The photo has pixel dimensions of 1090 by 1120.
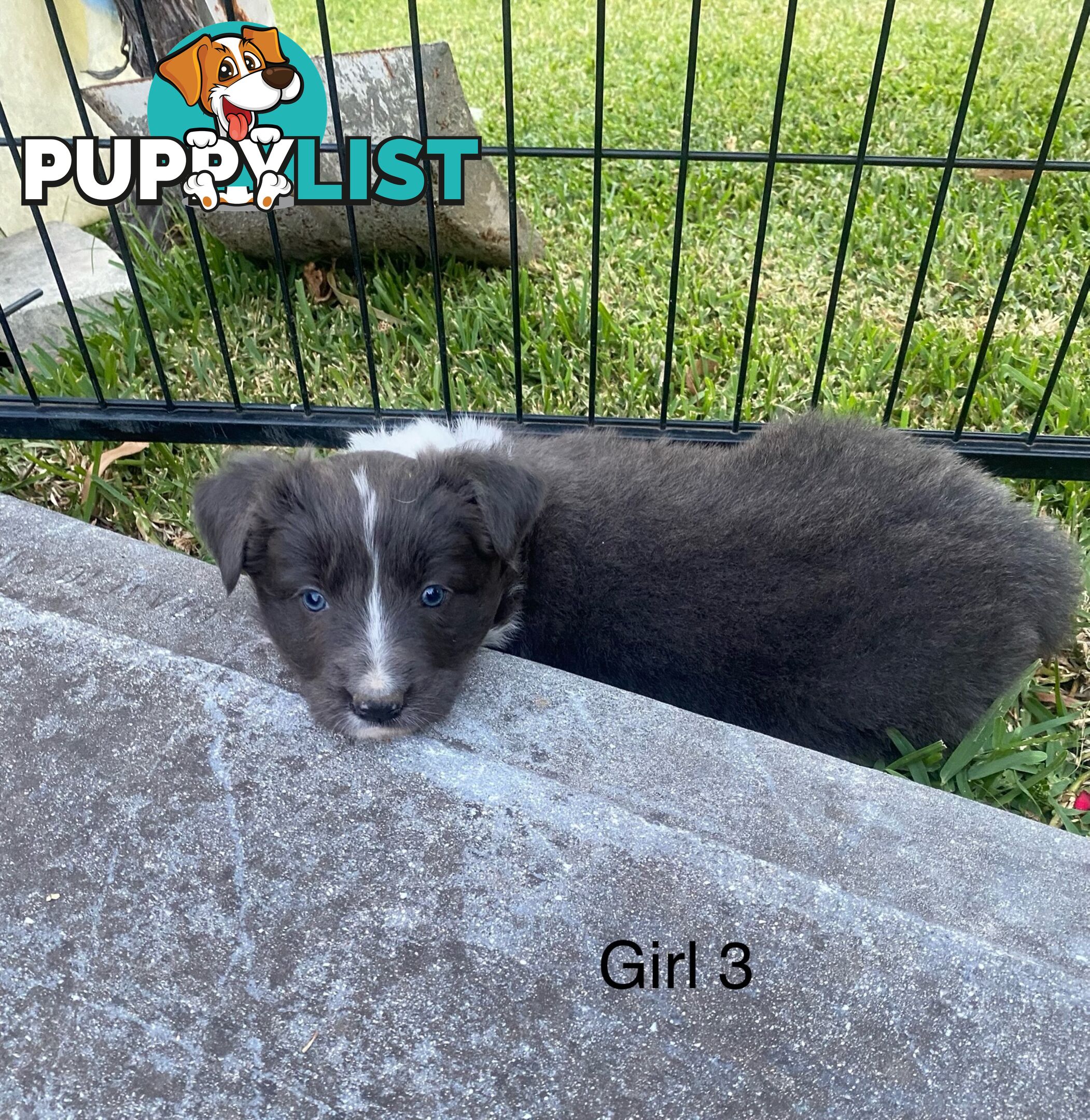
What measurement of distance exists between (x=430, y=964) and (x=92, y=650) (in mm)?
1178

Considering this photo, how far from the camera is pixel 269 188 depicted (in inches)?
146

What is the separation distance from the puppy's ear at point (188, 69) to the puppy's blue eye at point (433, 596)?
7.74 ft

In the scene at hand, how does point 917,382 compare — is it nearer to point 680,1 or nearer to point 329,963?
point 329,963

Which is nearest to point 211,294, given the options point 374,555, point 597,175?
point 597,175

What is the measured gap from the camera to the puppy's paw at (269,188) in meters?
3.68

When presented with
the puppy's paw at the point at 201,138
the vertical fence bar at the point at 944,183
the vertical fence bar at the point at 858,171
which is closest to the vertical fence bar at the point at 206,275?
the puppy's paw at the point at 201,138

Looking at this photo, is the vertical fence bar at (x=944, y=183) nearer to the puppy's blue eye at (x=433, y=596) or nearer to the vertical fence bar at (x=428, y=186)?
the vertical fence bar at (x=428, y=186)

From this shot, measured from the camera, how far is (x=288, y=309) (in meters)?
3.55

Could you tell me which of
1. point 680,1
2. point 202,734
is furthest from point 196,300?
point 680,1

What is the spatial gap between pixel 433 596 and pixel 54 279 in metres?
3.27

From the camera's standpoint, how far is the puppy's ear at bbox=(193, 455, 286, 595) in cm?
239

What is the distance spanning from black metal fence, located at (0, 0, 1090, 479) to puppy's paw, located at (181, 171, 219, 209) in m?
0.28

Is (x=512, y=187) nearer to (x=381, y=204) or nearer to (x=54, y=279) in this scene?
(x=381, y=204)

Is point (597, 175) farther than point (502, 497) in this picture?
Yes
